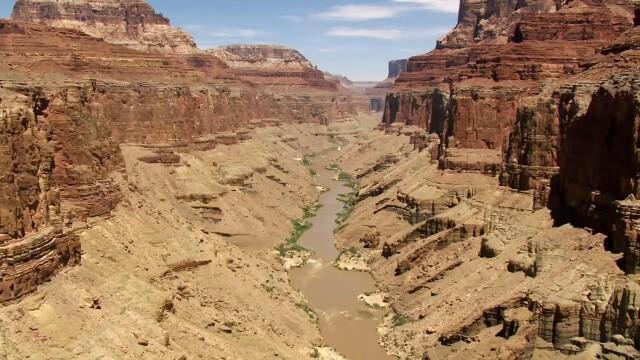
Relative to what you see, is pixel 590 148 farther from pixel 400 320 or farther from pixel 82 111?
pixel 82 111

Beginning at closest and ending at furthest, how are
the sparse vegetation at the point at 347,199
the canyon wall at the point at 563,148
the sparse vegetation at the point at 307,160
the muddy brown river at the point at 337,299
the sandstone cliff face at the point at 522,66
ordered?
1. the canyon wall at the point at 563,148
2. the muddy brown river at the point at 337,299
3. the sandstone cliff face at the point at 522,66
4. the sparse vegetation at the point at 347,199
5. the sparse vegetation at the point at 307,160

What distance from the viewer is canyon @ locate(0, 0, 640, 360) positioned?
24.7 m

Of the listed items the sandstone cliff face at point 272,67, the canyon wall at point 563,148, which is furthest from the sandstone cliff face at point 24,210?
the sandstone cliff face at point 272,67

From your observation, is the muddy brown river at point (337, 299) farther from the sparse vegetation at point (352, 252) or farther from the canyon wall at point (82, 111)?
the canyon wall at point (82, 111)

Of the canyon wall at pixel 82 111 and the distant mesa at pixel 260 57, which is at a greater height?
the distant mesa at pixel 260 57

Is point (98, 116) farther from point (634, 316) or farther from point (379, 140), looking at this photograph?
point (379, 140)

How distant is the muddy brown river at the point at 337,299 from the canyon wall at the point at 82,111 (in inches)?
599

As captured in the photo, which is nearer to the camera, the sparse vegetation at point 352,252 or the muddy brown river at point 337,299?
the muddy brown river at point 337,299

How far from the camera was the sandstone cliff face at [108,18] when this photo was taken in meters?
103

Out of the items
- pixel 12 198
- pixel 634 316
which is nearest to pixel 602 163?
pixel 634 316

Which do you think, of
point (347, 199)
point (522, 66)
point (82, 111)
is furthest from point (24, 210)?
point (347, 199)

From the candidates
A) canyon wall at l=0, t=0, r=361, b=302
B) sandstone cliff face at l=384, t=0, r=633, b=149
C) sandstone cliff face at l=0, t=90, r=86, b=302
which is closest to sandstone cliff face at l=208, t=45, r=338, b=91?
canyon wall at l=0, t=0, r=361, b=302

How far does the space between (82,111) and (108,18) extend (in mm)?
80116

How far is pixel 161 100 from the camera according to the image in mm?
67188
